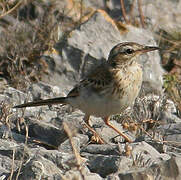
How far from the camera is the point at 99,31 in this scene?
9617mm

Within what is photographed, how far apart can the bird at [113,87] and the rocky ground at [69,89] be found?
38cm

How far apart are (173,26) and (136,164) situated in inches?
259

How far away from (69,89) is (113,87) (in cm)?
280

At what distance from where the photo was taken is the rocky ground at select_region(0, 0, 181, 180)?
5.30 m

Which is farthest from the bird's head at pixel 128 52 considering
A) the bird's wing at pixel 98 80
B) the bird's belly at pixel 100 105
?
the bird's belly at pixel 100 105

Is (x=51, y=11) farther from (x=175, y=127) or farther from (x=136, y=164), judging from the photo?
(x=136, y=164)

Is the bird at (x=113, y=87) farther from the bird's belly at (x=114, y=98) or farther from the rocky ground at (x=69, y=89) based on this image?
the rocky ground at (x=69, y=89)

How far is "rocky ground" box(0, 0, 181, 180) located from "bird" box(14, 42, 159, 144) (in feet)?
1.24

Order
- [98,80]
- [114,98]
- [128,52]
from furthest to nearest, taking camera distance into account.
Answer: [128,52]
[98,80]
[114,98]

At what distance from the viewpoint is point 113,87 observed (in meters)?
6.39

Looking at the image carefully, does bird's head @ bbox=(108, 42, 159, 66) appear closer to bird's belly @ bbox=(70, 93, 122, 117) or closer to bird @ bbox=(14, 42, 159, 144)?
bird @ bbox=(14, 42, 159, 144)

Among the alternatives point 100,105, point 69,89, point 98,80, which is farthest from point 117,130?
point 69,89

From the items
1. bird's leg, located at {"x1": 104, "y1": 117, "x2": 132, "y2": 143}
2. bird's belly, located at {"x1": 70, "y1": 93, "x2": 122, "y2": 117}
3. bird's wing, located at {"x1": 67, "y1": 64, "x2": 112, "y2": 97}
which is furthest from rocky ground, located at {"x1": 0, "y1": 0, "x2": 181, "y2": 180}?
bird's wing, located at {"x1": 67, "y1": 64, "x2": 112, "y2": 97}

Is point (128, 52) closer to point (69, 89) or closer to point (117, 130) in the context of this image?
point (117, 130)
